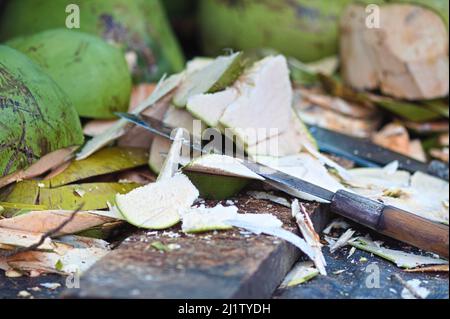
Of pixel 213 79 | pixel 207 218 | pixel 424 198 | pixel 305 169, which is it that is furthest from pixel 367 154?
pixel 207 218

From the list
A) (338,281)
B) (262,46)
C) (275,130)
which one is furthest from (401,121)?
(338,281)

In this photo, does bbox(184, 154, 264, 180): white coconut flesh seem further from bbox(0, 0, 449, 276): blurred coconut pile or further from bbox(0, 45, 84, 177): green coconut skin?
bbox(0, 45, 84, 177): green coconut skin

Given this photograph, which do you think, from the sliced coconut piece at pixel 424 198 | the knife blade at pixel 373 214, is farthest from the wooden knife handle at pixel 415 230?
the sliced coconut piece at pixel 424 198

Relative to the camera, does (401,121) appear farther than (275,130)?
Yes

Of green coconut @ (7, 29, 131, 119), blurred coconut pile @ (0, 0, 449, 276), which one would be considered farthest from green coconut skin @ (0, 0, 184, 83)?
green coconut @ (7, 29, 131, 119)

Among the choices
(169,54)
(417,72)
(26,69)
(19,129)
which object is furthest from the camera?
(169,54)

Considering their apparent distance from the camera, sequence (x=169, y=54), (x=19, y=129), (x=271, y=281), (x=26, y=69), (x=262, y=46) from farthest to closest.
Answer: (x=262, y=46), (x=169, y=54), (x=26, y=69), (x=19, y=129), (x=271, y=281)

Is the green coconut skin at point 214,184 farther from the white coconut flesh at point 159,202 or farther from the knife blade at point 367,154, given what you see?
the knife blade at point 367,154

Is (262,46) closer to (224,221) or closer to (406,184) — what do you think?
(406,184)

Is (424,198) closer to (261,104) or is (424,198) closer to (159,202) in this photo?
(261,104)
